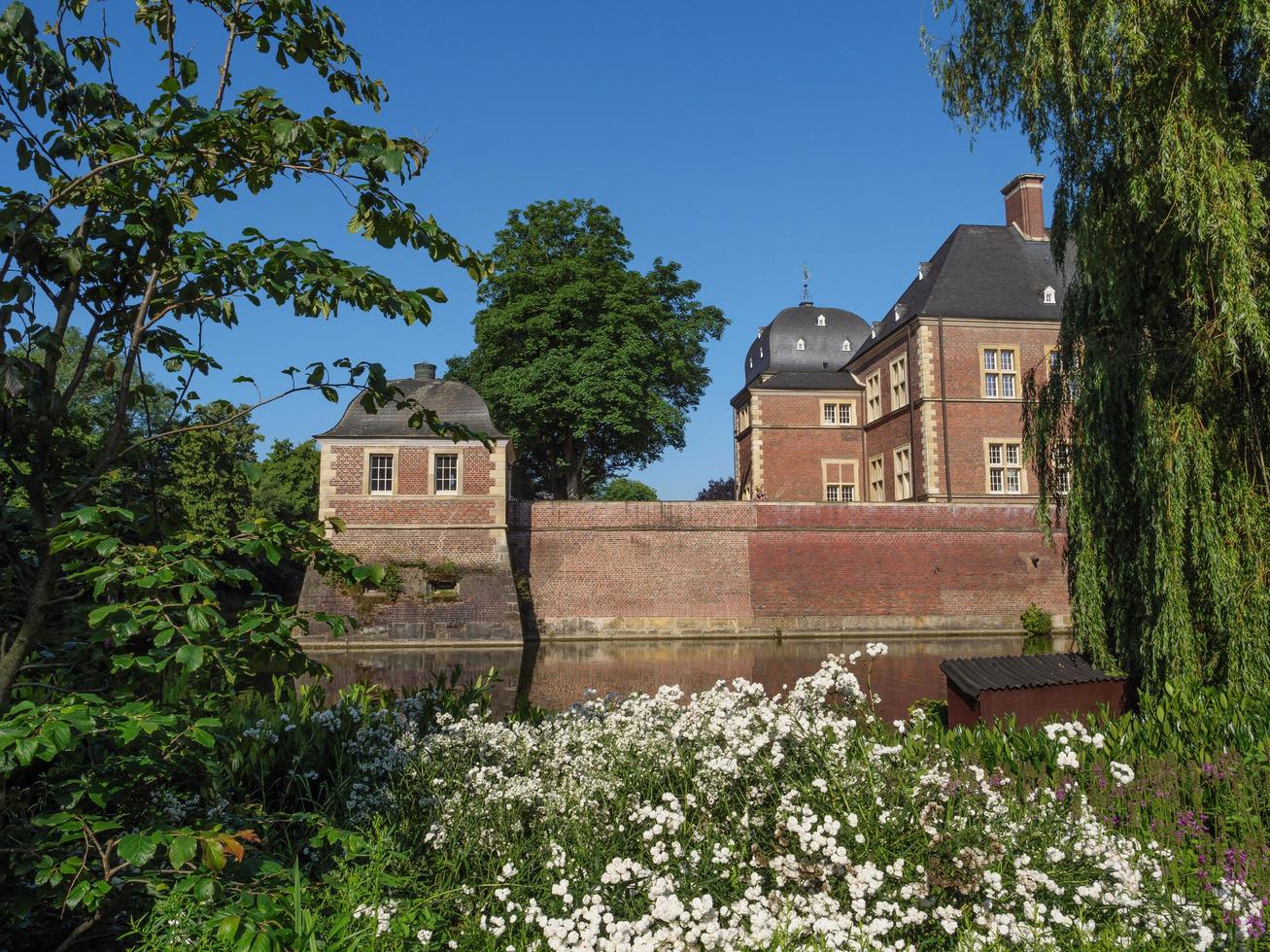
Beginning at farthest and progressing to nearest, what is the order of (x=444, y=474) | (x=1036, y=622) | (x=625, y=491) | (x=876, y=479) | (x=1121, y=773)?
(x=625, y=491)
(x=876, y=479)
(x=1036, y=622)
(x=444, y=474)
(x=1121, y=773)

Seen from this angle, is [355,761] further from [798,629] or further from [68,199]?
[798,629]

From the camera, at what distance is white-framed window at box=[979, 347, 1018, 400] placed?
3128cm

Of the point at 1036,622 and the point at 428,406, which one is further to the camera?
the point at 1036,622

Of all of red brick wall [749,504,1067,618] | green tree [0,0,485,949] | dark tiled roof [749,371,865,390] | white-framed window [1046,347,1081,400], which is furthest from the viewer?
dark tiled roof [749,371,865,390]

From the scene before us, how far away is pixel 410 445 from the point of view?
2545 centimetres

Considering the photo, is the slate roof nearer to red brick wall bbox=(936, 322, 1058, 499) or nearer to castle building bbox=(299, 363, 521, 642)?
red brick wall bbox=(936, 322, 1058, 499)

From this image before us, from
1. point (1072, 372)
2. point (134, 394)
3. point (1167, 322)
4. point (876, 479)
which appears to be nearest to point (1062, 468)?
point (1072, 372)

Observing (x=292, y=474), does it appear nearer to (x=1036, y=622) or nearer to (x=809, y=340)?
(x=809, y=340)

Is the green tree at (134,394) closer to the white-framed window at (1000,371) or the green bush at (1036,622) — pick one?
the green bush at (1036,622)

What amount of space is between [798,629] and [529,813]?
23.6m

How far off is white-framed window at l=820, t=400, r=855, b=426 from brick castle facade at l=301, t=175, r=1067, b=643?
4.64 ft

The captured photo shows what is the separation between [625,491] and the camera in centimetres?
4984

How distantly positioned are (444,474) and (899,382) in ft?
54.8

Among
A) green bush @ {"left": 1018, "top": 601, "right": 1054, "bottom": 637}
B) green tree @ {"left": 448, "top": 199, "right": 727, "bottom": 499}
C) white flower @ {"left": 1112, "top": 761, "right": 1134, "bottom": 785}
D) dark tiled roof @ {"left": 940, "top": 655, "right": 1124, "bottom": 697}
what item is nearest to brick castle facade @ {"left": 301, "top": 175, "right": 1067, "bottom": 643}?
green bush @ {"left": 1018, "top": 601, "right": 1054, "bottom": 637}
